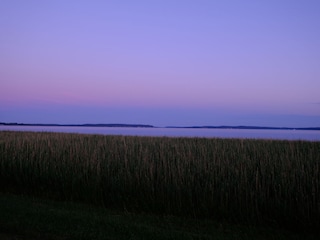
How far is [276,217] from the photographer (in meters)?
8.55

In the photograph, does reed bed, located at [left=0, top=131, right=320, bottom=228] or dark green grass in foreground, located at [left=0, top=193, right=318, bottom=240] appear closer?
dark green grass in foreground, located at [left=0, top=193, right=318, bottom=240]

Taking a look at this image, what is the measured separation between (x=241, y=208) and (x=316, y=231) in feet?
5.74

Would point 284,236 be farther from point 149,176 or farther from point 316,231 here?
point 149,176

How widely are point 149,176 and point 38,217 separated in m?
4.35

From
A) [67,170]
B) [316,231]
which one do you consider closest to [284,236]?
[316,231]

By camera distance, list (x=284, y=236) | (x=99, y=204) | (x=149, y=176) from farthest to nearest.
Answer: (x=149, y=176), (x=99, y=204), (x=284, y=236)

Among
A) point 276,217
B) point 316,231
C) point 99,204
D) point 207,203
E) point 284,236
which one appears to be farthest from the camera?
point 99,204

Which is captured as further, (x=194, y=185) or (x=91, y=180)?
(x=91, y=180)

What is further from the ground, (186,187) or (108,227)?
(186,187)

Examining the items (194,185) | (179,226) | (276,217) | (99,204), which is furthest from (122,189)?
(276,217)

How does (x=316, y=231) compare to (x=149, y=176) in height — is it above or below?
below

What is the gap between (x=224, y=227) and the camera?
7953mm

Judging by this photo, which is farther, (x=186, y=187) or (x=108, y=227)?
(x=186, y=187)

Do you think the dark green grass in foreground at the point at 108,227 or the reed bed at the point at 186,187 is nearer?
the dark green grass in foreground at the point at 108,227
